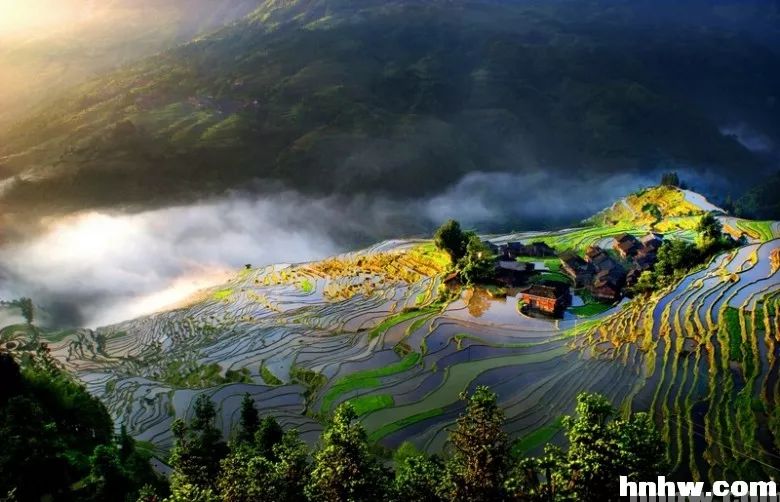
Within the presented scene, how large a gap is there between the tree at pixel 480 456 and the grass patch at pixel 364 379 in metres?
16.1

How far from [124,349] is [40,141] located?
291 feet

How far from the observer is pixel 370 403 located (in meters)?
28.0

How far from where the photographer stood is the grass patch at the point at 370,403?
27500 mm

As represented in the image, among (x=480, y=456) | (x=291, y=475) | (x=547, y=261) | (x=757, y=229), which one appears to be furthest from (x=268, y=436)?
(x=757, y=229)

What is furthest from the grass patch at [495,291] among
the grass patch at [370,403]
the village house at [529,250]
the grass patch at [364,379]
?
the grass patch at [370,403]

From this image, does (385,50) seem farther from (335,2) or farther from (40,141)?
(40,141)

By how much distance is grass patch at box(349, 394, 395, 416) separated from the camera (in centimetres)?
2750

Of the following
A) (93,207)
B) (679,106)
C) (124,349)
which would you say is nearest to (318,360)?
(124,349)

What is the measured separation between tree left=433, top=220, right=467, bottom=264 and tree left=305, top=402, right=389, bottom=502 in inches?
1274

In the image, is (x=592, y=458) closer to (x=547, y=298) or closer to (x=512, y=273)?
(x=547, y=298)

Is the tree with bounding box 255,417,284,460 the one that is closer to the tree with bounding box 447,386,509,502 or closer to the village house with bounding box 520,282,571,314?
the tree with bounding box 447,386,509,502

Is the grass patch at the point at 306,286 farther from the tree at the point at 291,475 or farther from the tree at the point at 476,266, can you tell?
the tree at the point at 291,475

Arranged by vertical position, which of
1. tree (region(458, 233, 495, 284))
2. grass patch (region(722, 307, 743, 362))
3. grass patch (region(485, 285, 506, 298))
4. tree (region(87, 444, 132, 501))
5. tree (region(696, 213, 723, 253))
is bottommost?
tree (region(87, 444, 132, 501))

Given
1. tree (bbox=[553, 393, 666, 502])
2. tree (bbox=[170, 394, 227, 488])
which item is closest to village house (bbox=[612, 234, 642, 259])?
tree (bbox=[553, 393, 666, 502])
